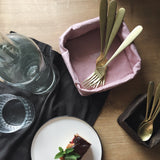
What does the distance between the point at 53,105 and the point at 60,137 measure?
9 centimetres

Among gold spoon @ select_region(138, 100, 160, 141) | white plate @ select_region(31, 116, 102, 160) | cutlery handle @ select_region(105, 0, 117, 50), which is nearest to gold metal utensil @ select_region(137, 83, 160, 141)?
gold spoon @ select_region(138, 100, 160, 141)

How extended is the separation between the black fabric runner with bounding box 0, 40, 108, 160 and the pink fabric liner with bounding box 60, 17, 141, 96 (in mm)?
38

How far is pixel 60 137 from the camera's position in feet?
1.92

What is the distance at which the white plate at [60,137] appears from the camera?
22.6 inches

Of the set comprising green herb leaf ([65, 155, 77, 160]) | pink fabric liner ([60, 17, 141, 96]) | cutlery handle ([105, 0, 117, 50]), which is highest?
cutlery handle ([105, 0, 117, 50])

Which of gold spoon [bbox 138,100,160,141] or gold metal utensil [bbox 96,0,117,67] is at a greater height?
gold metal utensil [bbox 96,0,117,67]

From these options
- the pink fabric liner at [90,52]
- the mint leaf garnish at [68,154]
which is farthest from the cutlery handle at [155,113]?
the mint leaf garnish at [68,154]

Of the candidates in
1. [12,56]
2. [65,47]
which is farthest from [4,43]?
[65,47]

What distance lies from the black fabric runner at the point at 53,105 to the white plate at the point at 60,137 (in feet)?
0.06

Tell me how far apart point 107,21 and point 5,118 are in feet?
1.26

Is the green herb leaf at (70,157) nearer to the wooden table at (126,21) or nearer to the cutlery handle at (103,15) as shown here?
the wooden table at (126,21)

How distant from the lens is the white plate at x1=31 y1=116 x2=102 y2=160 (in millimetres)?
575

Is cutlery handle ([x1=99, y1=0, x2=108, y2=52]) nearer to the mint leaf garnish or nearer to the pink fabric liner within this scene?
the pink fabric liner

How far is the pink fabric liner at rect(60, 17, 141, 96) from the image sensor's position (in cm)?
57
